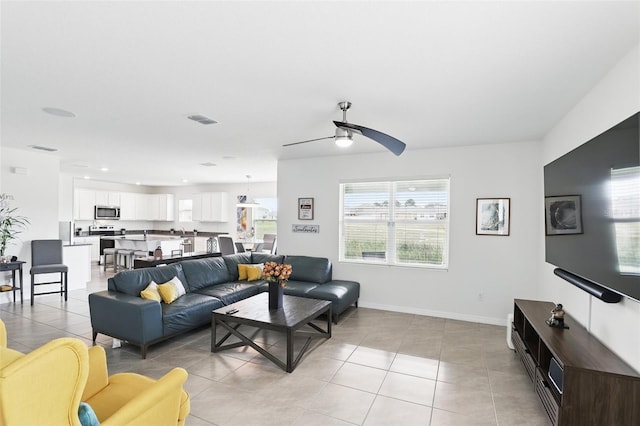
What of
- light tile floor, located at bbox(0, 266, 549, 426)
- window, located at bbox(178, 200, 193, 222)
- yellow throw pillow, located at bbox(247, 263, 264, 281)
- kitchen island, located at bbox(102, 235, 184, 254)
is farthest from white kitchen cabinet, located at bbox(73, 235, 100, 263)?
yellow throw pillow, located at bbox(247, 263, 264, 281)

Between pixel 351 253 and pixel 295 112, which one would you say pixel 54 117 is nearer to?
pixel 295 112

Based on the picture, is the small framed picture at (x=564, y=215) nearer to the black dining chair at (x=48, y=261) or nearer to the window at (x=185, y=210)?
the black dining chair at (x=48, y=261)

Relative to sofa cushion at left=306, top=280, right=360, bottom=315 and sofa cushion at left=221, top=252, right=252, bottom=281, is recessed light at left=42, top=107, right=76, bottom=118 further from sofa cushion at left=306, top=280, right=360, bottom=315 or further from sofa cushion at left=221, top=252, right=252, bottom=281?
sofa cushion at left=306, top=280, right=360, bottom=315

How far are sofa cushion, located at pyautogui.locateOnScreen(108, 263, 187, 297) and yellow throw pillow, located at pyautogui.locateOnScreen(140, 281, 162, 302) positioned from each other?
4.7 inches

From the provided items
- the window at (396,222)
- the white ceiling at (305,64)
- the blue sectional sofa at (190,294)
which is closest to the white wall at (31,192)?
the white ceiling at (305,64)

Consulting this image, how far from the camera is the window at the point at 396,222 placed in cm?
498

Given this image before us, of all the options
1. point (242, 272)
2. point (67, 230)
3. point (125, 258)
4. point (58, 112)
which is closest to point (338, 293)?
point (242, 272)

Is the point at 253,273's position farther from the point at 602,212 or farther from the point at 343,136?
the point at 602,212

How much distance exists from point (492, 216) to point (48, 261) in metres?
7.50

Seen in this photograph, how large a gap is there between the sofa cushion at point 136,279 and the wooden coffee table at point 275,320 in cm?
110

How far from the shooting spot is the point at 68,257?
6.27 metres

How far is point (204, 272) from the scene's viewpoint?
4.89m

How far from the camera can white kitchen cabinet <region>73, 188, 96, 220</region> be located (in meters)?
9.11

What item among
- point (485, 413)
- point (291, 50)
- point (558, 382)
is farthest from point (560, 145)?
point (291, 50)
